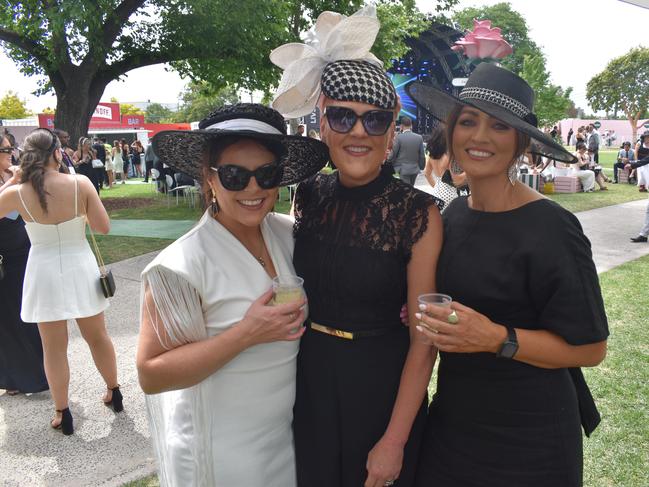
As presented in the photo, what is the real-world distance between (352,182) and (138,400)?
307 cm

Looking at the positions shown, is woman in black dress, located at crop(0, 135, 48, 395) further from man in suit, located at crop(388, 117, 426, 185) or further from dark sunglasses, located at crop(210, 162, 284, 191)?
man in suit, located at crop(388, 117, 426, 185)

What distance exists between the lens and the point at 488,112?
5.13ft

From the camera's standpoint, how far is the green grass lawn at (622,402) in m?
2.93

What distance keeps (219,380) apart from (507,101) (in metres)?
1.43

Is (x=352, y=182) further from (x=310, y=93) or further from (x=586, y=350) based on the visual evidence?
(x=586, y=350)

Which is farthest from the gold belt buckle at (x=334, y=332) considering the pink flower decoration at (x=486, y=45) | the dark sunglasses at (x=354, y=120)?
the pink flower decoration at (x=486, y=45)

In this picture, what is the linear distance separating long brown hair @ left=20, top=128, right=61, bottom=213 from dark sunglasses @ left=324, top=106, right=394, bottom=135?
287 cm

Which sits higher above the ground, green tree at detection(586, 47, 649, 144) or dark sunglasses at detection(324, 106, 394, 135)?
green tree at detection(586, 47, 649, 144)

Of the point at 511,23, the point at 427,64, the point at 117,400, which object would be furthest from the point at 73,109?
the point at 511,23

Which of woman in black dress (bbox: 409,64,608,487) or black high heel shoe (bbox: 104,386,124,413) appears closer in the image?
woman in black dress (bbox: 409,64,608,487)

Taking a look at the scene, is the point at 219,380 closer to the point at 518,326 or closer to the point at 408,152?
the point at 518,326

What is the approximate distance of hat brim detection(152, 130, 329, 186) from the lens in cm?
171

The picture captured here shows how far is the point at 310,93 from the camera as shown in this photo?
2.00m

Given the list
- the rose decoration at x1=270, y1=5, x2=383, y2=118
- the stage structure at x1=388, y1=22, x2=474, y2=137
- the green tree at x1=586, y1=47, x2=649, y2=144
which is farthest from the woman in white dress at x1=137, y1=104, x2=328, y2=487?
the green tree at x1=586, y1=47, x2=649, y2=144
